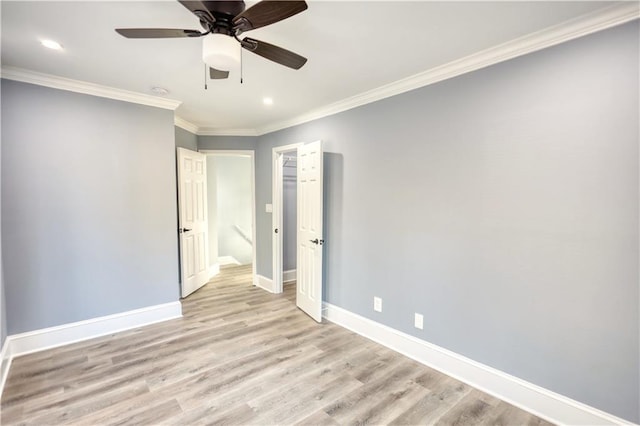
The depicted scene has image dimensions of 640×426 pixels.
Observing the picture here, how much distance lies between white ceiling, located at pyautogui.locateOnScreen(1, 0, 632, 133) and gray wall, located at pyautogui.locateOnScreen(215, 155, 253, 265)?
11.7 ft

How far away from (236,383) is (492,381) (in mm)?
2011

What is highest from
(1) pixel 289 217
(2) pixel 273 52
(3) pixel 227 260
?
(2) pixel 273 52

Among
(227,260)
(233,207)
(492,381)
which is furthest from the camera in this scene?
(233,207)

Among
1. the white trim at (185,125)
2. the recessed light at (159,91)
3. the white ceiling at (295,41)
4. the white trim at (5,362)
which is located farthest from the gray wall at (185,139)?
the white trim at (5,362)

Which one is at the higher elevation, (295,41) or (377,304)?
(295,41)

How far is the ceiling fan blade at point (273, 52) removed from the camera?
1.67 metres

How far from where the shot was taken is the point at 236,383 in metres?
2.38

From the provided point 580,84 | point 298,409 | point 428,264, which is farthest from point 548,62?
point 298,409

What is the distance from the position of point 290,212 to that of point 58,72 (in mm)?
3475

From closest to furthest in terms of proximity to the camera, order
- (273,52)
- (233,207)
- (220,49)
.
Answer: (220,49)
(273,52)
(233,207)

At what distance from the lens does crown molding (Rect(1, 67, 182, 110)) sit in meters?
2.61

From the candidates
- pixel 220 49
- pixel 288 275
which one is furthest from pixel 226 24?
pixel 288 275

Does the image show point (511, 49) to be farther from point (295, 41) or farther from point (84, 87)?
point (84, 87)

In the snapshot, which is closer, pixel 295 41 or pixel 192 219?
pixel 295 41
